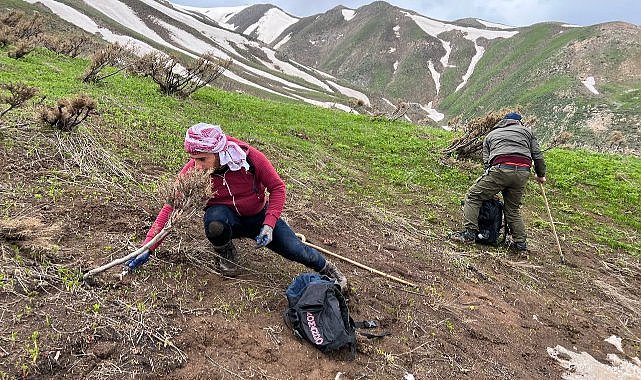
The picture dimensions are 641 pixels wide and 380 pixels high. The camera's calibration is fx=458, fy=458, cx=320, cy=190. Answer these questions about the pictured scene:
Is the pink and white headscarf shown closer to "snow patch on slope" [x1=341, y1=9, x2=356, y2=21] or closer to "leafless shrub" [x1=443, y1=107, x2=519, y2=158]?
"leafless shrub" [x1=443, y1=107, x2=519, y2=158]

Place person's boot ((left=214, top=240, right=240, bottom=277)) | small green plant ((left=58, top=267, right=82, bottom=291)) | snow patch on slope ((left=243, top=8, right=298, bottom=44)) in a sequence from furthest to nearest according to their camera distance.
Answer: snow patch on slope ((left=243, top=8, right=298, bottom=44)) < person's boot ((left=214, top=240, right=240, bottom=277)) < small green plant ((left=58, top=267, right=82, bottom=291))

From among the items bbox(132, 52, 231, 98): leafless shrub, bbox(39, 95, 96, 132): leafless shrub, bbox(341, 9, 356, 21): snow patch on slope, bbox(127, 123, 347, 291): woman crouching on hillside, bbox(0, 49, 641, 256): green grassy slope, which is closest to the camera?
bbox(127, 123, 347, 291): woman crouching on hillside

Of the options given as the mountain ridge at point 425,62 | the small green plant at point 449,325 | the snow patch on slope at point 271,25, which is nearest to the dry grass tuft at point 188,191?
the small green plant at point 449,325

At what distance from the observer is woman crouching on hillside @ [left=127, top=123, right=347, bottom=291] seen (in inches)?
160

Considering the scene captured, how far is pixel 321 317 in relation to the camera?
389 cm

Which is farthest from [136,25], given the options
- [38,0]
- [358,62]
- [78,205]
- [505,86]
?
[358,62]

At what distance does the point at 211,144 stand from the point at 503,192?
5.31 metres

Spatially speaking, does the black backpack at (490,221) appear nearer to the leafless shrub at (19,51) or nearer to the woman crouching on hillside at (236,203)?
the woman crouching on hillside at (236,203)

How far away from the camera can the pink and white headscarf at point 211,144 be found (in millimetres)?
4051

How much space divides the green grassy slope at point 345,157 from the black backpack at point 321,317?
328 centimetres

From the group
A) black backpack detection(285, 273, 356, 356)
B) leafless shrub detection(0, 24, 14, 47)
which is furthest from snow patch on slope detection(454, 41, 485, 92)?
black backpack detection(285, 273, 356, 356)

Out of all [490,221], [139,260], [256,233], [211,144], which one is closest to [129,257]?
[139,260]

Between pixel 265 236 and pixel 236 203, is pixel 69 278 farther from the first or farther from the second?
pixel 265 236

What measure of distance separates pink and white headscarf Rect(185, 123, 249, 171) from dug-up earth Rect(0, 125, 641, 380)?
1211 millimetres
